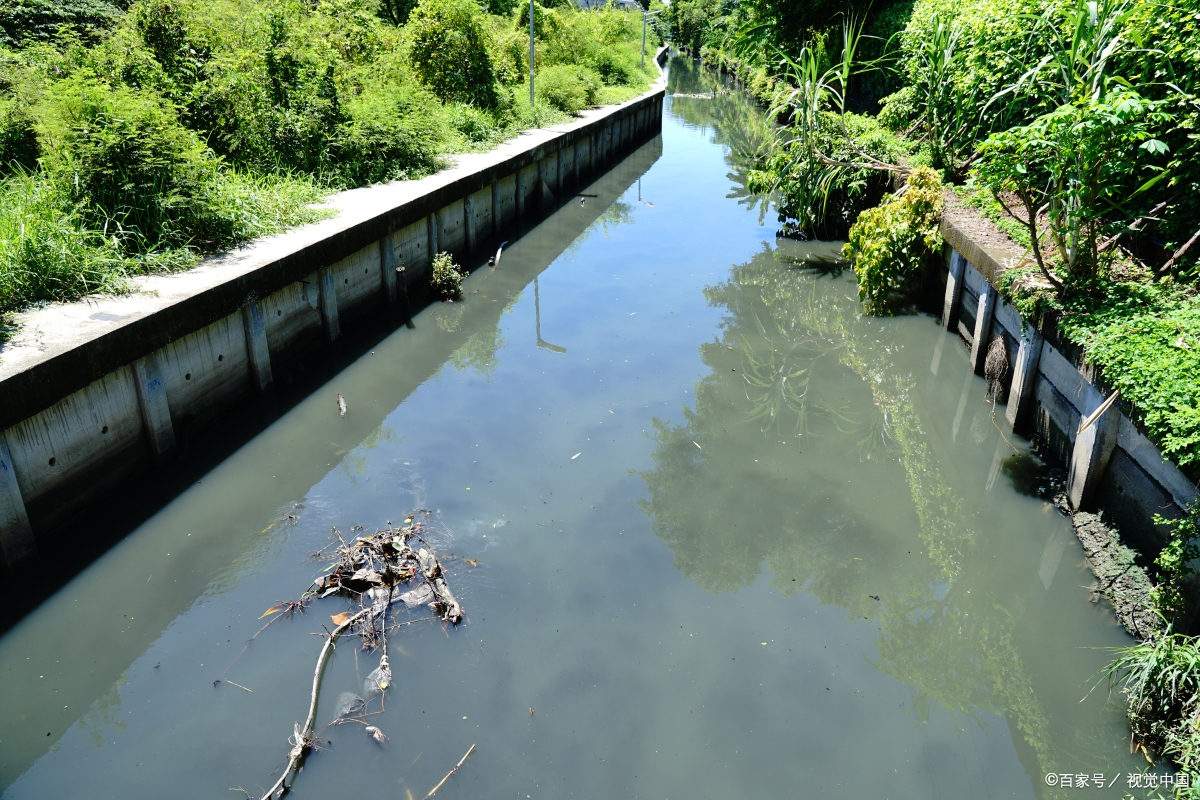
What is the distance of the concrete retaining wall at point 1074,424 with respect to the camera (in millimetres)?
5398

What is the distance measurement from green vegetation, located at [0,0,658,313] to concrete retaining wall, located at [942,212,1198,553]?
293 inches

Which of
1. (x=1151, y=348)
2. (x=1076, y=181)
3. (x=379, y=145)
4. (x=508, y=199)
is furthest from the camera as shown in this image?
(x=508, y=199)

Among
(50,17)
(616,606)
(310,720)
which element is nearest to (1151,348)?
(616,606)

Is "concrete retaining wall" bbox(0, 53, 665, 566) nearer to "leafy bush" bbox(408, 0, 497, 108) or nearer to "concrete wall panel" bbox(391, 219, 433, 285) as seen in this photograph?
"concrete wall panel" bbox(391, 219, 433, 285)

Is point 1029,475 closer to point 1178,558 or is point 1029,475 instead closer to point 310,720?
point 1178,558

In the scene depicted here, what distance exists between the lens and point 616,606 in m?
5.50

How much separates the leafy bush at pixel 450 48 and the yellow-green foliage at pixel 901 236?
9.88 m

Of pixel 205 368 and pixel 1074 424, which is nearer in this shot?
pixel 1074 424

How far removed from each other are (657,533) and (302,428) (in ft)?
11.6

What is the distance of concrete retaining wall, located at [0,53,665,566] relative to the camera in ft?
18.3

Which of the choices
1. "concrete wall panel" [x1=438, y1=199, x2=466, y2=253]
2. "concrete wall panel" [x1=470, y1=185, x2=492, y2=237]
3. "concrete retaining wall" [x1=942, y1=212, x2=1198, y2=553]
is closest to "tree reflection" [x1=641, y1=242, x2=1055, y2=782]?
"concrete retaining wall" [x1=942, y1=212, x2=1198, y2=553]

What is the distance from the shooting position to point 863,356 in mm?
9914

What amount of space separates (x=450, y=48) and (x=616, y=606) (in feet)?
47.4

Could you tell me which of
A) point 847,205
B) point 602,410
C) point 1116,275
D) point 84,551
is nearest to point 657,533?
point 602,410
